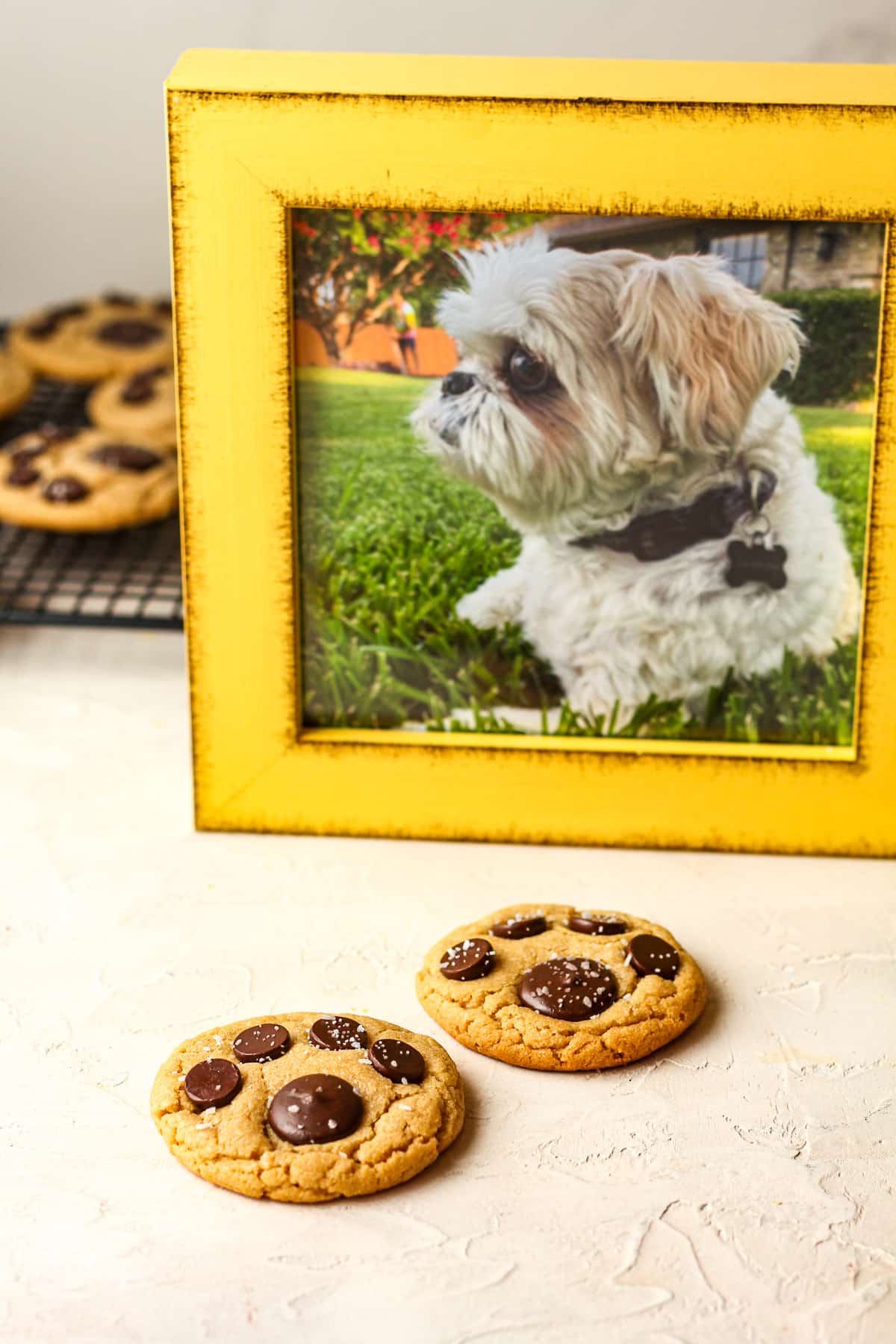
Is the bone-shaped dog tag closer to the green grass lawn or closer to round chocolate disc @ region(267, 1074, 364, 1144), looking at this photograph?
the green grass lawn

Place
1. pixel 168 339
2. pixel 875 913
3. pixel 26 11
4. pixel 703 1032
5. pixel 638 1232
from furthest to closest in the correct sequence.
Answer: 1. pixel 168 339
2. pixel 26 11
3. pixel 875 913
4. pixel 703 1032
5. pixel 638 1232

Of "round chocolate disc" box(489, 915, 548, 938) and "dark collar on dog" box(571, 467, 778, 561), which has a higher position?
"dark collar on dog" box(571, 467, 778, 561)

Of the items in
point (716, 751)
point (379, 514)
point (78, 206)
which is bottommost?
point (716, 751)

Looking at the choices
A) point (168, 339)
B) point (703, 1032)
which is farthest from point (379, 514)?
point (168, 339)

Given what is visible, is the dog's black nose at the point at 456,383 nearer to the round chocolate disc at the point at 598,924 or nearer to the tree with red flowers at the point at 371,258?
the tree with red flowers at the point at 371,258

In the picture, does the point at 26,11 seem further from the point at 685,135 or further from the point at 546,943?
the point at 546,943

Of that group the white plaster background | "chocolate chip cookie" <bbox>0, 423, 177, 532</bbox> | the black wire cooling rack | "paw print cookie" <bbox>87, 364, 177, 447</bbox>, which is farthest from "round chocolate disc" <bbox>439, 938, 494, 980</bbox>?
the white plaster background
